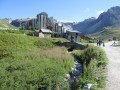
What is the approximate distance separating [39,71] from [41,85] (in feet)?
5.25

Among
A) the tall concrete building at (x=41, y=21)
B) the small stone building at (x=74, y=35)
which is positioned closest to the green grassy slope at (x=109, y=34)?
the tall concrete building at (x=41, y=21)

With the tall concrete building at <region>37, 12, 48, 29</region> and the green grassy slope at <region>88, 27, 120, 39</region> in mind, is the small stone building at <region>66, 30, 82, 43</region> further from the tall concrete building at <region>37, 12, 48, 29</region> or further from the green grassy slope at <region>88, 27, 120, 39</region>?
the green grassy slope at <region>88, 27, 120, 39</region>

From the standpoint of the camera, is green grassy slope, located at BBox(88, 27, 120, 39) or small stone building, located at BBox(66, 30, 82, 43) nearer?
small stone building, located at BBox(66, 30, 82, 43)

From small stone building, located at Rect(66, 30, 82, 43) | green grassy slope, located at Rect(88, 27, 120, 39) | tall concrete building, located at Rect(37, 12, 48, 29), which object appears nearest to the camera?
small stone building, located at Rect(66, 30, 82, 43)

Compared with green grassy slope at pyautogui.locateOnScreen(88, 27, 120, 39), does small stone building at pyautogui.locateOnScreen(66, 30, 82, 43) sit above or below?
below

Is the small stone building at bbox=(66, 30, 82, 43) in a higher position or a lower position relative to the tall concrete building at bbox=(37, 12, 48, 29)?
lower

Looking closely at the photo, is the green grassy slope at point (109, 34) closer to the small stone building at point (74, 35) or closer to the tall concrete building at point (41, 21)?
the tall concrete building at point (41, 21)

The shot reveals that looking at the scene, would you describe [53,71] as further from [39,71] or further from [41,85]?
[41,85]

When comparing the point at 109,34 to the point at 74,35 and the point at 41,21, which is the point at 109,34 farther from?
the point at 74,35

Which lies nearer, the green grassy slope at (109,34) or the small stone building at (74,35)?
the small stone building at (74,35)

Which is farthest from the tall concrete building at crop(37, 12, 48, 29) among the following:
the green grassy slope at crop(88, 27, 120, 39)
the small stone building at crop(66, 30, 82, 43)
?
the green grassy slope at crop(88, 27, 120, 39)

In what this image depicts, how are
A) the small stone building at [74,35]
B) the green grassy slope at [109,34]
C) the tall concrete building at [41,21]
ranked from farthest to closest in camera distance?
the green grassy slope at [109,34], the tall concrete building at [41,21], the small stone building at [74,35]

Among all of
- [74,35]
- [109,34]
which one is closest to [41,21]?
[74,35]

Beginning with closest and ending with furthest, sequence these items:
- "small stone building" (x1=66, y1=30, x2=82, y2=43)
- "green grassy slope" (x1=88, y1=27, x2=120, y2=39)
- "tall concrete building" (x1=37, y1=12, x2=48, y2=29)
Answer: "small stone building" (x1=66, y1=30, x2=82, y2=43)
"tall concrete building" (x1=37, y1=12, x2=48, y2=29)
"green grassy slope" (x1=88, y1=27, x2=120, y2=39)
